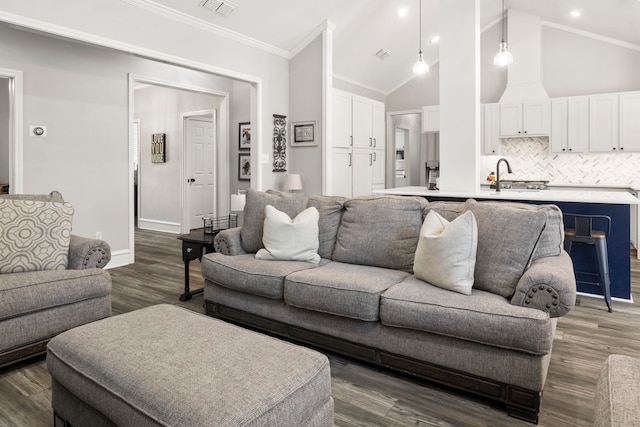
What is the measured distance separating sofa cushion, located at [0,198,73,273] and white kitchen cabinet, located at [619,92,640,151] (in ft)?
23.2

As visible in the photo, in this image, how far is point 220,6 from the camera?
4406 millimetres

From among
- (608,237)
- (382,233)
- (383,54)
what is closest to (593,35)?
(383,54)

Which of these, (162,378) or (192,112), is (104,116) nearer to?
(192,112)

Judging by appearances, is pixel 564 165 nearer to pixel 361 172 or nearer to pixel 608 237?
pixel 361 172

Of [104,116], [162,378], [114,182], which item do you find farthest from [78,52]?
[162,378]

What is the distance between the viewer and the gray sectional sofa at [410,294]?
1.95m

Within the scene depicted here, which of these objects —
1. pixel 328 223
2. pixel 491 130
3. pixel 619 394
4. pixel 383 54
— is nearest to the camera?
pixel 619 394

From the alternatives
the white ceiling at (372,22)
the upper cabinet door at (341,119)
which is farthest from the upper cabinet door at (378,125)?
the upper cabinet door at (341,119)

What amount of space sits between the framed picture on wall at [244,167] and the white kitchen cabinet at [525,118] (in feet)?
13.7

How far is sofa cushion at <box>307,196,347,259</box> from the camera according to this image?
10.5 ft

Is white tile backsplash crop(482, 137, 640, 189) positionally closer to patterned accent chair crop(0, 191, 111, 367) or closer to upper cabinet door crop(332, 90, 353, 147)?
upper cabinet door crop(332, 90, 353, 147)

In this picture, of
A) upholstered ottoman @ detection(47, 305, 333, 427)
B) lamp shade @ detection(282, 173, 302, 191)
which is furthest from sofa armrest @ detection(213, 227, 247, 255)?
lamp shade @ detection(282, 173, 302, 191)

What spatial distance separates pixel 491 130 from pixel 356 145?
8.00 ft

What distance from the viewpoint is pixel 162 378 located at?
138 cm
